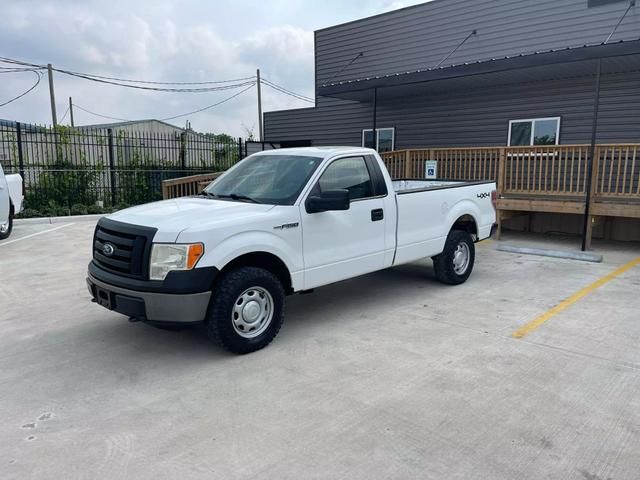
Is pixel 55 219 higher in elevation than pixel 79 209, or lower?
lower

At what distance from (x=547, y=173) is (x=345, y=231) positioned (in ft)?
22.1

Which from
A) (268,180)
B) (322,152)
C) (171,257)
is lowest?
(171,257)

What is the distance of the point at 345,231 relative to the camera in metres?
5.07

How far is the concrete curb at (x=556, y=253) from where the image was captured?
27.2ft

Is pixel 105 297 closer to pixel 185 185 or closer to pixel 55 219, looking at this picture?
pixel 185 185

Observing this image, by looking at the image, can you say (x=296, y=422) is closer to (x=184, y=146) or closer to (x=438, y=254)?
(x=438, y=254)

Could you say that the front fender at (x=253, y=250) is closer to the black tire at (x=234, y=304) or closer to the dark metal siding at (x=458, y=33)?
the black tire at (x=234, y=304)

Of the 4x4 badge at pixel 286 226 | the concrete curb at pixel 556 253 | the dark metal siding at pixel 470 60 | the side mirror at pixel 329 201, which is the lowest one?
the concrete curb at pixel 556 253

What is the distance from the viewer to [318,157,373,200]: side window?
5043 millimetres

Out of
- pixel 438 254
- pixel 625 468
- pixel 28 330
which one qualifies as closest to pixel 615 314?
pixel 438 254

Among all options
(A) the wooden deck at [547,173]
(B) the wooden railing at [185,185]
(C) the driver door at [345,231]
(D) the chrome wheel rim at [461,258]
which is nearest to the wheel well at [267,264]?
(C) the driver door at [345,231]

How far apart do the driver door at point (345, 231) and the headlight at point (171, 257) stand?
3.75 ft

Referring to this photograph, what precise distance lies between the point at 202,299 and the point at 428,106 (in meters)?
11.4

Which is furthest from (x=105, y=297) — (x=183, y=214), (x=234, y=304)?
(x=234, y=304)
